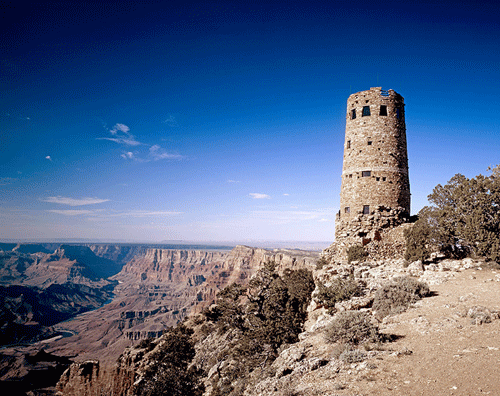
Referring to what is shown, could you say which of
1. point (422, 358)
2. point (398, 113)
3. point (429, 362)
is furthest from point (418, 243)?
point (429, 362)

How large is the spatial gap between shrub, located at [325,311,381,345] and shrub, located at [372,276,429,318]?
84.3 inches

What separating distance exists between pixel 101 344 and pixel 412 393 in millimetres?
A: 157811

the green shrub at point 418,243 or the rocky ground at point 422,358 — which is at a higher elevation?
the green shrub at point 418,243

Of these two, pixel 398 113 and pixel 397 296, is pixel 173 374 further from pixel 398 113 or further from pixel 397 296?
pixel 398 113

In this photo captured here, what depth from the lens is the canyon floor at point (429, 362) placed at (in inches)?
→ 247

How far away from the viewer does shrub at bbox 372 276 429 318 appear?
1178 cm

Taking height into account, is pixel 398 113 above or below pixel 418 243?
above

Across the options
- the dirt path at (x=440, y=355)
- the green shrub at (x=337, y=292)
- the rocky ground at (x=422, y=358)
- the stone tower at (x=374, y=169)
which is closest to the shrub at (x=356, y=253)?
the stone tower at (x=374, y=169)

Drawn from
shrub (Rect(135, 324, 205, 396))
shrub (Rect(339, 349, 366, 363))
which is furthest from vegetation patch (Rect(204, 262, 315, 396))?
shrub (Rect(339, 349, 366, 363))

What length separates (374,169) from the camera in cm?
2183

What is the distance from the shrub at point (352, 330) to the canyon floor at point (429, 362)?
0.67 meters

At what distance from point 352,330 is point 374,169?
15.5 metres

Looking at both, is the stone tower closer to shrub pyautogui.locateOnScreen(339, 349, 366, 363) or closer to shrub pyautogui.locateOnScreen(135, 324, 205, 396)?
shrub pyautogui.locateOnScreen(339, 349, 366, 363)

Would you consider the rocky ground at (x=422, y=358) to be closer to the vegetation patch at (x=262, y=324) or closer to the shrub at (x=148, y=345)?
the vegetation patch at (x=262, y=324)
